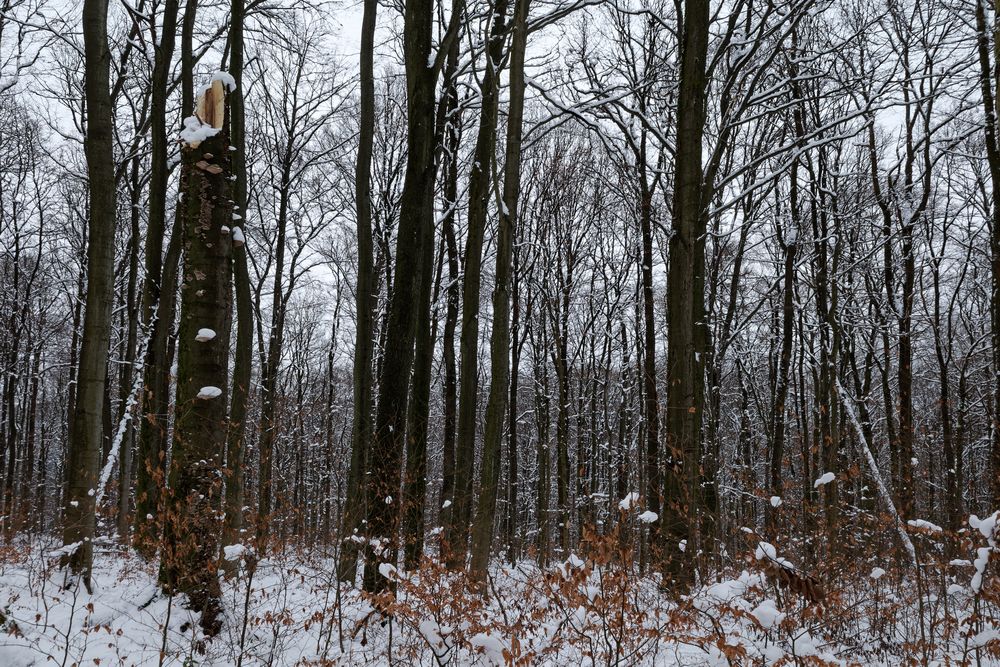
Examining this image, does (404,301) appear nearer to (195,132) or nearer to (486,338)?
(195,132)

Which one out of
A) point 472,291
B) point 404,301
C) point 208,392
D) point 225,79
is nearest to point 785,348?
point 472,291

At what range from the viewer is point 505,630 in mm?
3941

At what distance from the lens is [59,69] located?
39.7ft

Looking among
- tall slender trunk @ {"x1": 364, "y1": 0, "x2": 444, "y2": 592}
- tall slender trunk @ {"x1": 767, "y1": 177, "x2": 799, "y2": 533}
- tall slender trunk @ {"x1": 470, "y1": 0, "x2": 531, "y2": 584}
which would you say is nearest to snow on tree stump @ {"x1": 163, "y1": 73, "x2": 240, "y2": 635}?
tall slender trunk @ {"x1": 364, "y1": 0, "x2": 444, "y2": 592}

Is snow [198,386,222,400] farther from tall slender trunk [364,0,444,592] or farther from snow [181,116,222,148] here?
snow [181,116,222,148]

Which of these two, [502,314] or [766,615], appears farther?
[502,314]

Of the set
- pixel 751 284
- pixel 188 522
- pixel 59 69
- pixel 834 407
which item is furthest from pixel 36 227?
pixel 834 407

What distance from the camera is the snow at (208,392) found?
486 centimetres

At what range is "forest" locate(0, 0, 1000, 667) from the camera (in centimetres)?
446

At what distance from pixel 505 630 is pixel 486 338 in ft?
51.3

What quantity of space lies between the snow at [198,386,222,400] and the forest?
0.03 meters

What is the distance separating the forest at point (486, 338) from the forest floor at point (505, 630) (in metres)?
0.05

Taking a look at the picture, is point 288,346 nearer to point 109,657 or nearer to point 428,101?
point 428,101

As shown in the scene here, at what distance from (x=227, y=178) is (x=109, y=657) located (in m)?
3.89
